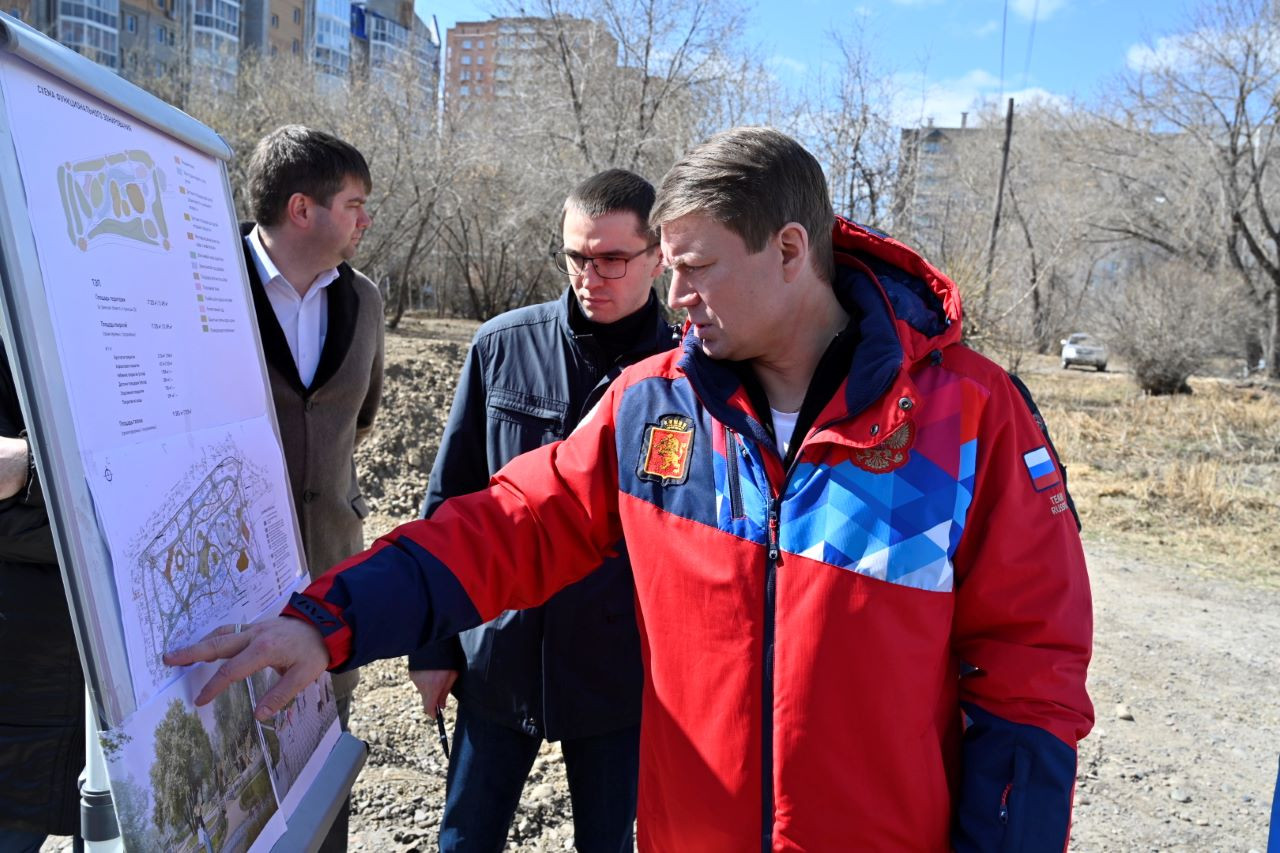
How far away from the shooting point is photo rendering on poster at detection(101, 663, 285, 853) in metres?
1.22

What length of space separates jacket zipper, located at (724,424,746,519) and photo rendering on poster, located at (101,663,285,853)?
0.86 m

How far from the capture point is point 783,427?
1.68 metres

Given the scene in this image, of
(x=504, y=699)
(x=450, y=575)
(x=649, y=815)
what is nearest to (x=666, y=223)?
(x=450, y=575)

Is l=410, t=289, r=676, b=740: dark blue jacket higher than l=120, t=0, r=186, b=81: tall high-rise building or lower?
lower

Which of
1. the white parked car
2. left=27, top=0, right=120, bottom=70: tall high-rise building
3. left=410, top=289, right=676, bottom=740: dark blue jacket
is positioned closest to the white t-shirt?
left=410, top=289, right=676, bottom=740: dark blue jacket

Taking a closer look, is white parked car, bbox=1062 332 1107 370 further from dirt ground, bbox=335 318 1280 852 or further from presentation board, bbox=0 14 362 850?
presentation board, bbox=0 14 362 850

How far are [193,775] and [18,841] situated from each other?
1075 mm

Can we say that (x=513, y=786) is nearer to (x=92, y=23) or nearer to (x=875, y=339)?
(x=875, y=339)

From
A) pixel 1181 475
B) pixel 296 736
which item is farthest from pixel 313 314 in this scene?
pixel 1181 475

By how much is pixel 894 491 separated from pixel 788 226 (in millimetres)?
498

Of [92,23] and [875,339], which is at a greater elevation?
[92,23]

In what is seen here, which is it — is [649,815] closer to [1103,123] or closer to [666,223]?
[666,223]

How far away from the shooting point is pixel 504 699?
7.63 ft

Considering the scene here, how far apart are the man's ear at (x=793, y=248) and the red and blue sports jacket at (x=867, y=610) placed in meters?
0.12
